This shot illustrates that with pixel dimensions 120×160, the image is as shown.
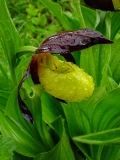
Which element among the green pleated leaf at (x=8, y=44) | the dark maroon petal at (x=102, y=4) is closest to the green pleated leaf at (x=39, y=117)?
the green pleated leaf at (x=8, y=44)

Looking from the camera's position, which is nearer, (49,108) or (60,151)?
(60,151)

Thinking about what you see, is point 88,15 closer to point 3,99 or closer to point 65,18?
point 65,18

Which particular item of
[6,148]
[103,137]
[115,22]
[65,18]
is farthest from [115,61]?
[6,148]

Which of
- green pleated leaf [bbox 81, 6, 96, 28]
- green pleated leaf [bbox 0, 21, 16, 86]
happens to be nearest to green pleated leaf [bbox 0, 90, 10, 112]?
green pleated leaf [bbox 0, 21, 16, 86]

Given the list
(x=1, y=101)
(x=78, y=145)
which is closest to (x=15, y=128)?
(x=1, y=101)

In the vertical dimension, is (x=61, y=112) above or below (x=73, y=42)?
below

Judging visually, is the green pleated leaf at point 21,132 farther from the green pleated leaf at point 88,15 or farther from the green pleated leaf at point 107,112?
the green pleated leaf at point 88,15
